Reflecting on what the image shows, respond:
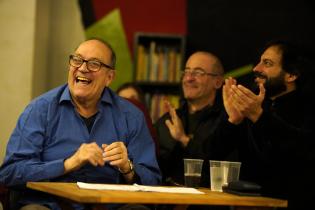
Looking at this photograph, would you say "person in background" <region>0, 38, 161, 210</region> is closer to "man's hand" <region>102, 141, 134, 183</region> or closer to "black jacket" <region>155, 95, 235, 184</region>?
"man's hand" <region>102, 141, 134, 183</region>

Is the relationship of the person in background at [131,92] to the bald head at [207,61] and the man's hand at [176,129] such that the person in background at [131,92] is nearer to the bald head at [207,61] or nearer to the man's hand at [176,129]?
the bald head at [207,61]

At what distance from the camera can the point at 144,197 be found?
2.07 m

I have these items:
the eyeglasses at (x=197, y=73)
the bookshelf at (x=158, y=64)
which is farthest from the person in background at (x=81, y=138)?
the bookshelf at (x=158, y=64)

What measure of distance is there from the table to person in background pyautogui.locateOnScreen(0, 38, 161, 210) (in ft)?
0.95

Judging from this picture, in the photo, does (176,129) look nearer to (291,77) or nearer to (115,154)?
(291,77)

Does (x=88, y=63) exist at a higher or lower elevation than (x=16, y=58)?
lower

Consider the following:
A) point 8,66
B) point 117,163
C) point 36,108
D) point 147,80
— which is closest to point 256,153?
point 117,163

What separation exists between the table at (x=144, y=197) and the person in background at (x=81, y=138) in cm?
29

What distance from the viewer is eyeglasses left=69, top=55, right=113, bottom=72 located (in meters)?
2.99

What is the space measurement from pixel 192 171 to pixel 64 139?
65 cm

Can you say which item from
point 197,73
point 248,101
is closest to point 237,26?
point 197,73

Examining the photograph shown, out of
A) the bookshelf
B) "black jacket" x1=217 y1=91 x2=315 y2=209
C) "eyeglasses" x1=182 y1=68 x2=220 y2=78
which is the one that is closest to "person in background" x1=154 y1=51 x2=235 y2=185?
"eyeglasses" x1=182 y1=68 x2=220 y2=78

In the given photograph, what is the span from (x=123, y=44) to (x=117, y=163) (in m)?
2.77

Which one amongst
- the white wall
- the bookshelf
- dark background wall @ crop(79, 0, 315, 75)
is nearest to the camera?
the white wall
